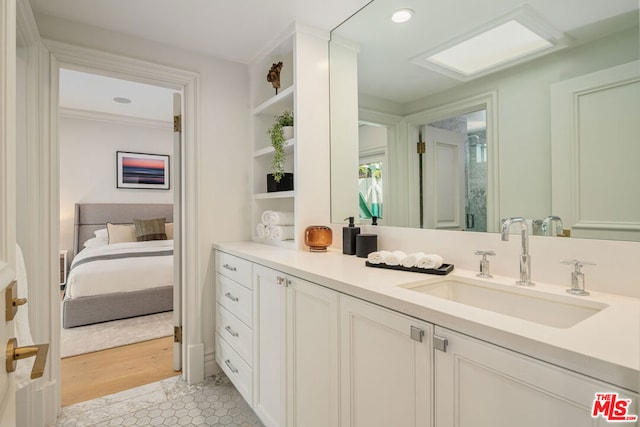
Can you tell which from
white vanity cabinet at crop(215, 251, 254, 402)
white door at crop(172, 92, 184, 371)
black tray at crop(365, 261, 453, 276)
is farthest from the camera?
white door at crop(172, 92, 184, 371)

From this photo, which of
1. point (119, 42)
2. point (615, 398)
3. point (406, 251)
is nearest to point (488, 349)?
point (615, 398)

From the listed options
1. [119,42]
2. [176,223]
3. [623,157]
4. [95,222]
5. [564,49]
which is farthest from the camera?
[95,222]

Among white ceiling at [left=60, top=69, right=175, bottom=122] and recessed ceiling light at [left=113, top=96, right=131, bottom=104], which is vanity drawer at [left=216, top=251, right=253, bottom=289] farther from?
recessed ceiling light at [left=113, top=96, right=131, bottom=104]

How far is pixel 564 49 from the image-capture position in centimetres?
121

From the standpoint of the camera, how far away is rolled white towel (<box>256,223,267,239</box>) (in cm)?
240

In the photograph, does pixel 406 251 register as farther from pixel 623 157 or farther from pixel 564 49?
pixel 564 49

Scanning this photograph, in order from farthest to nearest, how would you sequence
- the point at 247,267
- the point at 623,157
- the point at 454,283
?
the point at 247,267, the point at 454,283, the point at 623,157

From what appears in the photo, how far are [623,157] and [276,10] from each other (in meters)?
1.79

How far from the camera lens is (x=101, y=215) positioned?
5066mm

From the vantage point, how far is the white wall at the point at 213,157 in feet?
7.72

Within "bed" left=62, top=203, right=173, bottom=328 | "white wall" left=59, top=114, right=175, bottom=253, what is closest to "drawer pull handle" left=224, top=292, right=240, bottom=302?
"bed" left=62, top=203, right=173, bottom=328

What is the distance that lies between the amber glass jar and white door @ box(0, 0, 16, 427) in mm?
1448

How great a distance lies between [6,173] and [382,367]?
1056 mm

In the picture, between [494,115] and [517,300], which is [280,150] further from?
[517,300]
